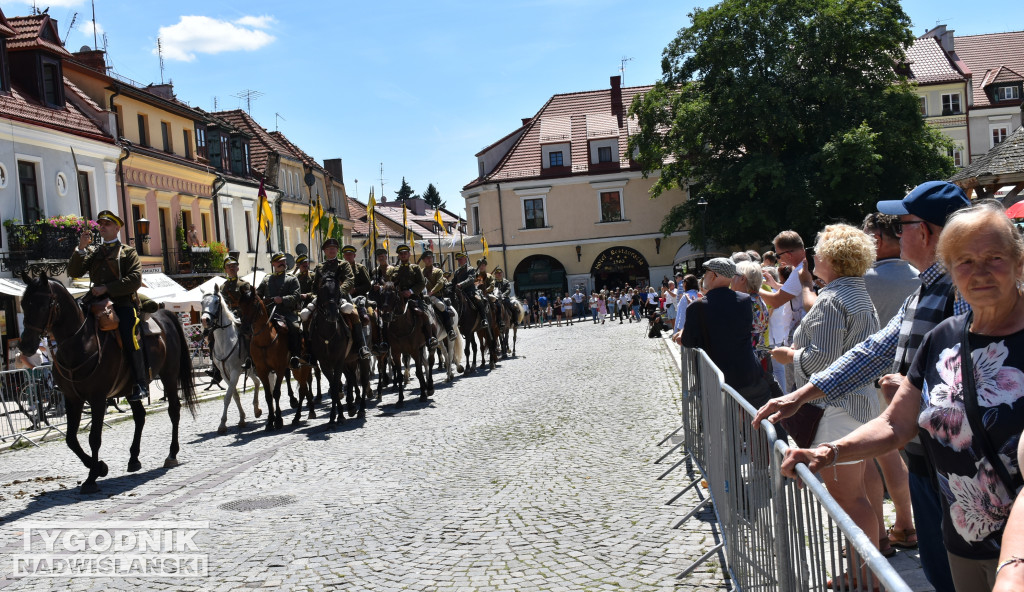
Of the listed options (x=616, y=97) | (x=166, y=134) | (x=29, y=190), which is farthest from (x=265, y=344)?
(x=616, y=97)

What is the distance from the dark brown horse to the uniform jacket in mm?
3082

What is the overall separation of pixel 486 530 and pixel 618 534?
0.98 m

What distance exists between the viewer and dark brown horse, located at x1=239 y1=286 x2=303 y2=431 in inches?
510

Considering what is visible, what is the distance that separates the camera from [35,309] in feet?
29.3

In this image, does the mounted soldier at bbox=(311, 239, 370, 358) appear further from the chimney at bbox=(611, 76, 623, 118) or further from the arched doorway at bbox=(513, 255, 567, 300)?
the chimney at bbox=(611, 76, 623, 118)

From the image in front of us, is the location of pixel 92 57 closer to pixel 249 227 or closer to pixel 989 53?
pixel 249 227

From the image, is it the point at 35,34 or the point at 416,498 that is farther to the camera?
the point at 35,34

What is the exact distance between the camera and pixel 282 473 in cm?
923

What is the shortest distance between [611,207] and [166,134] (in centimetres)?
2772

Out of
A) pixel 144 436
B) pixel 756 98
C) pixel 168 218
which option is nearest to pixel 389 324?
pixel 144 436

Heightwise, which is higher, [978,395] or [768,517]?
[978,395]

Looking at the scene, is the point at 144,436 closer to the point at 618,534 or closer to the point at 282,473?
the point at 282,473

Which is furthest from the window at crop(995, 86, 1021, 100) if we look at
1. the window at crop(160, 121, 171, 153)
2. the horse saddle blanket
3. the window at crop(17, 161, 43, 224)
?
the horse saddle blanket

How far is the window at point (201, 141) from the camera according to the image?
122 ft
